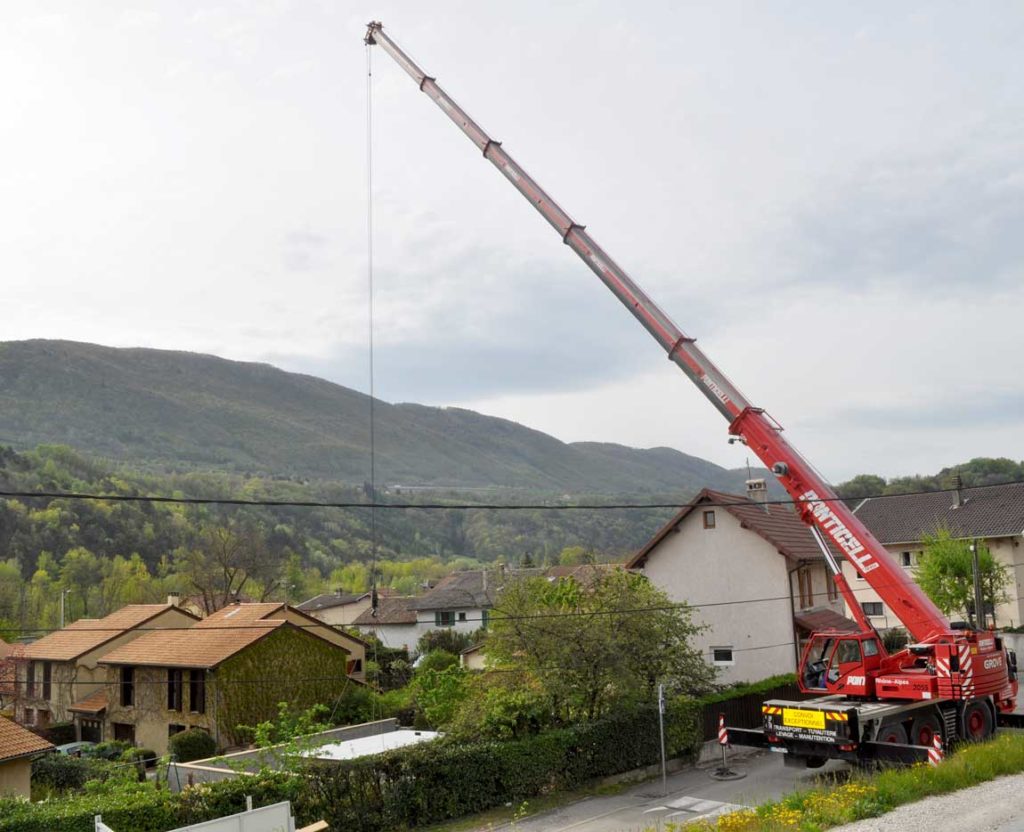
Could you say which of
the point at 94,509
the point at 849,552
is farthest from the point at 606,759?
the point at 94,509

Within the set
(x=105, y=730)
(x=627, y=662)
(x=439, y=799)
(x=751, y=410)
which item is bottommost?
(x=105, y=730)

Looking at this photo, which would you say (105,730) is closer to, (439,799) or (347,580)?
(439,799)

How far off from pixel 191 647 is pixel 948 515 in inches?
1795

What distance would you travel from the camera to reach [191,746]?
36094mm

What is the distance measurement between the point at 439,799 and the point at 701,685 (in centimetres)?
1062

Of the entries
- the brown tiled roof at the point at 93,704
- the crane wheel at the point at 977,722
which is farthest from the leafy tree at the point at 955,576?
the brown tiled roof at the point at 93,704

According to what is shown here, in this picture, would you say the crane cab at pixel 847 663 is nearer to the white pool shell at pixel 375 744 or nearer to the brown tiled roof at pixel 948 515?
the white pool shell at pixel 375 744

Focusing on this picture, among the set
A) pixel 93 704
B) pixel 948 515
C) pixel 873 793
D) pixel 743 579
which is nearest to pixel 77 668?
pixel 93 704

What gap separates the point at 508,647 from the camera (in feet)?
84.8

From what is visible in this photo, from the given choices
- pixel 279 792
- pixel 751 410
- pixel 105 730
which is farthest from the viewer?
pixel 105 730

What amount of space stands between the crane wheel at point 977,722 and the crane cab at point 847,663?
7.91 feet

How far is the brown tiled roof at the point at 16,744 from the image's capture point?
79.4 ft

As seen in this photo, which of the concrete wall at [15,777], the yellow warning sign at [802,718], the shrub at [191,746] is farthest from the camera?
the shrub at [191,746]

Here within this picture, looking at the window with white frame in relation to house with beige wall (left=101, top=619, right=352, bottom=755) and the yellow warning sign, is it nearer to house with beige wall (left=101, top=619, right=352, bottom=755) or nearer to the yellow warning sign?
the yellow warning sign
